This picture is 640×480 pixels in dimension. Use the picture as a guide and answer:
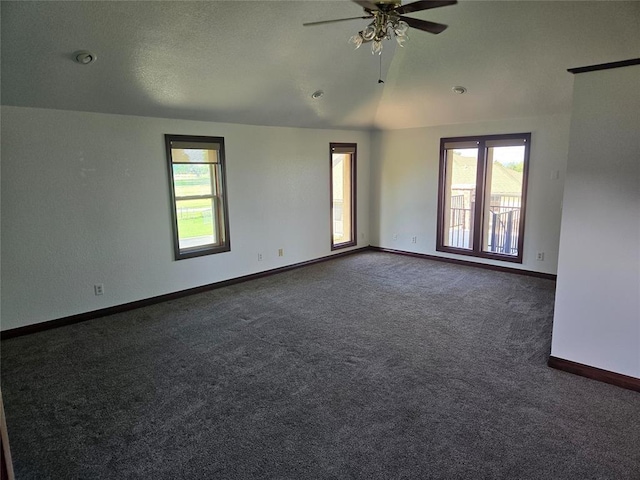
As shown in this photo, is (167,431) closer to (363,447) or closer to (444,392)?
(363,447)

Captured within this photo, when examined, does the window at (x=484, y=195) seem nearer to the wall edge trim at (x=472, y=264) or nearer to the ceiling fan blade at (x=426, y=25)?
the wall edge trim at (x=472, y=264)

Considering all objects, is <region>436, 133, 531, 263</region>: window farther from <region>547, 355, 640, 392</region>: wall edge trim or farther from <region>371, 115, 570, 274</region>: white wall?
<region>547, 355, 640, 392</region>: wall edge trim

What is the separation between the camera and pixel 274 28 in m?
3.78

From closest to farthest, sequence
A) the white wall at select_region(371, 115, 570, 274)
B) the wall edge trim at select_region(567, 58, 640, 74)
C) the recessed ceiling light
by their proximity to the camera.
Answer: the wall edge trim at select_region(567, 58, 640, 74) < the recessed ceiling light < the white wall at select_region(371, 115, 570, 274)

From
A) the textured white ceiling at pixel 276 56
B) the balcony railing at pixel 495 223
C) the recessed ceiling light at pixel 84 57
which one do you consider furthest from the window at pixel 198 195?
the balcony railing at pixel 495 223

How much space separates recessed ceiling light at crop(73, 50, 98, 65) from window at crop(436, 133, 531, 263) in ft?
16.7

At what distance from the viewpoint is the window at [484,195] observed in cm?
599

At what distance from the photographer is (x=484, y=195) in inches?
250

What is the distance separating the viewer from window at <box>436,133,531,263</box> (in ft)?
19.6

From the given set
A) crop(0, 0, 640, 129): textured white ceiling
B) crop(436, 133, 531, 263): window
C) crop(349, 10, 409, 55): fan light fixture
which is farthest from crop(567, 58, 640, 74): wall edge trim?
crop(436, 133, 531, 263): window

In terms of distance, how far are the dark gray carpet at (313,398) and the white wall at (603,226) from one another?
0.37m

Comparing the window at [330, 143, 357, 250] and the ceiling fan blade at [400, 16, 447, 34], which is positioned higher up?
the ceiling fan blade at [400, 16, 447, 34]

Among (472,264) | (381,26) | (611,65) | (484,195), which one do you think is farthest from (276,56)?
(472,264)

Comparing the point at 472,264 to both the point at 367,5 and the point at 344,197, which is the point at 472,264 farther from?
the point at 367,5
